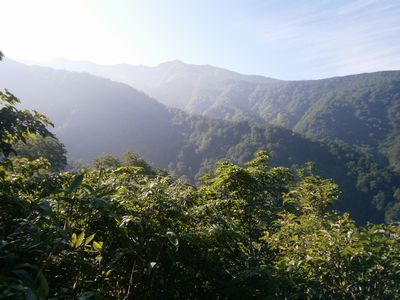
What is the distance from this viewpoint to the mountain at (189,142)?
96250mm

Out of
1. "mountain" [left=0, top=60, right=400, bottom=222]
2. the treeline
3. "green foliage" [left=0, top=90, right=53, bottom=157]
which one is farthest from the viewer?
"mountain" [left=0, top=60, right=400, bottom=222]

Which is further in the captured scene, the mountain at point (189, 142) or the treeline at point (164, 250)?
the mountain at point (189, 142)

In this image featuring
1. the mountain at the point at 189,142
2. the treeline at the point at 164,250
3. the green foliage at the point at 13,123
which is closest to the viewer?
the treeline at the point at 164,250

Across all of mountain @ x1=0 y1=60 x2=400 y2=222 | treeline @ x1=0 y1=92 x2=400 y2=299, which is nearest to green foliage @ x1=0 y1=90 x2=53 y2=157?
treeline @ x1=0 y1=92 x2=400 y2=299

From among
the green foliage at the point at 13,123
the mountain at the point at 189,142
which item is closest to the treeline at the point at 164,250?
the green foliage at the point at 13,123

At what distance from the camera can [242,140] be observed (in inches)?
5285

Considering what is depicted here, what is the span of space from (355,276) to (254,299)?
1048 millimetres

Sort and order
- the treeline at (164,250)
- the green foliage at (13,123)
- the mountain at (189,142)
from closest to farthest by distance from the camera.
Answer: the treeline at (164,250), the green foliage at (13,123), the mountain at (189,142)

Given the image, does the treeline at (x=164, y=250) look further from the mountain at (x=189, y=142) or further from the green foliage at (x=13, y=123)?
the mountain at (x=189, y=142)

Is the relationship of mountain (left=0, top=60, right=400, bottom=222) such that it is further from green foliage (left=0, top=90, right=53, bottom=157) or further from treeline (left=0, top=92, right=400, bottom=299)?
green foliage (left=0, top=90, right=53, bottom=157)

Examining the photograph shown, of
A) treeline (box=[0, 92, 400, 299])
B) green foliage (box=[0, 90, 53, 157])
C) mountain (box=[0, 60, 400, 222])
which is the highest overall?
green foliage (box=[0, 90, 53, 157])

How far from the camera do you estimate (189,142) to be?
148 m

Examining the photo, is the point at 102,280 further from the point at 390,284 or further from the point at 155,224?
the point at 390,284

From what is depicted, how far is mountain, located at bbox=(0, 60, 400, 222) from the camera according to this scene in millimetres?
96250
